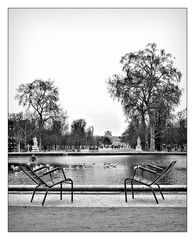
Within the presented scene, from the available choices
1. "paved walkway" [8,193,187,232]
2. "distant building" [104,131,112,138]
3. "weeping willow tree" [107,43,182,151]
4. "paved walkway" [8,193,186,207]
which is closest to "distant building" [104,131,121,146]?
"distant building" [104,131,112,138]

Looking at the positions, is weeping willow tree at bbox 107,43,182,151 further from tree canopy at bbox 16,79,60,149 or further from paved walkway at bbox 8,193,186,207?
paved walkway at bbox 8,193,186,207

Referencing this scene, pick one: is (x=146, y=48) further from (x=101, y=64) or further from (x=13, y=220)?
(x=13, y=220)

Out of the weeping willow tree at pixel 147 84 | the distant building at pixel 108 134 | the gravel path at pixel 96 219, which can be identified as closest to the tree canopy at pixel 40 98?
the weeping willow tree at pixel 147 84

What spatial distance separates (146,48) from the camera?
2245 cm

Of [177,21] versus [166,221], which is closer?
[166,221]

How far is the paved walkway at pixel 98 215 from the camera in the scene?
382 cm

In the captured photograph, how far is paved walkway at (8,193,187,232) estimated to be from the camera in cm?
382

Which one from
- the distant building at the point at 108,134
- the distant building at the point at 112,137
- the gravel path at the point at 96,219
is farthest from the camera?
the distant building at the point at 112,137

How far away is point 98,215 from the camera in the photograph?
4.17 meters

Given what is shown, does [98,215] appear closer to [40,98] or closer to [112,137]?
[40,98]

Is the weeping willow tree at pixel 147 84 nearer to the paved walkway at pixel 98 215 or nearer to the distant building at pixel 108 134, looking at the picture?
the distant building at pixel 108 134
